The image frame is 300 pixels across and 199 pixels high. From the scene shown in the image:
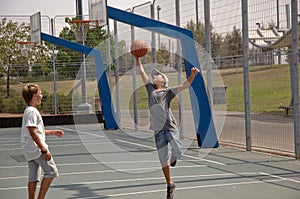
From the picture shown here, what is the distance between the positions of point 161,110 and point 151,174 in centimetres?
209

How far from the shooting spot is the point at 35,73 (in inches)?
965

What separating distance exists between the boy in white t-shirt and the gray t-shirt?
1613 mm

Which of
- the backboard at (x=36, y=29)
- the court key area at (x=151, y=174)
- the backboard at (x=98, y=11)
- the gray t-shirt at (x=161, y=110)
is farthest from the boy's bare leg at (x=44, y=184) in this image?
the backboard at (x=36, y=29)

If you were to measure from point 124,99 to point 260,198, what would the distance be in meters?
13.3

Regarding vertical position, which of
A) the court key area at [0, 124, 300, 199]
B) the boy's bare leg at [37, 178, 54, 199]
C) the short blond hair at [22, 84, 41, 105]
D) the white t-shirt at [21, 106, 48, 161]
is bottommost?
the court key area at [0, 124, 300, 199]

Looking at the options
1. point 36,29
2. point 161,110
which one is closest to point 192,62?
point 161,110

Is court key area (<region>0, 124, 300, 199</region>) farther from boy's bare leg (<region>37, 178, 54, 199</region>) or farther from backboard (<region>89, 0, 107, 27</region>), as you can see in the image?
backboard (<region>89, 0, 107, 27</region>)

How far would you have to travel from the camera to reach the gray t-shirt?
7.40 meters

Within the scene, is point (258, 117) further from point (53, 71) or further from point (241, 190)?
point (53, 71)

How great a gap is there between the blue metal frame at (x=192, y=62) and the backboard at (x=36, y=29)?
8110mm

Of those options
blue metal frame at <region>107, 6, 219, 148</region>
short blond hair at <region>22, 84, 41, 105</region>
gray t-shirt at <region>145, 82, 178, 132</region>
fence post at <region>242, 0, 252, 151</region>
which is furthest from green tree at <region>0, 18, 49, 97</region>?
short blond hair at <region>22, 84, 41, 105</region>

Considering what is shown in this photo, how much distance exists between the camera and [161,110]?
24.3ft

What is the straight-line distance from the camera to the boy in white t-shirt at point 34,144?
6309 mm

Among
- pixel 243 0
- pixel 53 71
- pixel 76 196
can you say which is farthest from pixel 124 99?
pixel 76 196
